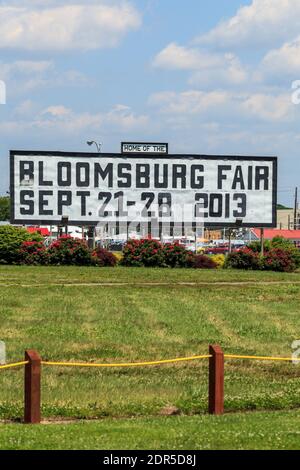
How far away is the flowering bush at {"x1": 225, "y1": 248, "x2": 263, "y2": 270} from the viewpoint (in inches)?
1683

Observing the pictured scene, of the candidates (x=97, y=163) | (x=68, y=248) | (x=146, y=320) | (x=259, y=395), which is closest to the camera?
(x=259, y=395)

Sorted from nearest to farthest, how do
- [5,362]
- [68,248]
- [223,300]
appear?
[5,362] < [223,300] < [68,248]

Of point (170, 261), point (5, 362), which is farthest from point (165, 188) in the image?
point (5, 362)

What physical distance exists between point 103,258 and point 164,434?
30.6 m

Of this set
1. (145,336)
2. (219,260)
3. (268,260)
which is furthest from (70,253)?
(145,336)

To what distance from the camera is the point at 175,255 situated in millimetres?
42156

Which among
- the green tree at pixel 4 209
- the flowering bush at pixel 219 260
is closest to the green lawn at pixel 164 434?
the flowering bush at pixel 219 260

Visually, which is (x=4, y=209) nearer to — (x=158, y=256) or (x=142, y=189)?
(x=142, y=189)

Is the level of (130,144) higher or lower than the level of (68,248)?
higher

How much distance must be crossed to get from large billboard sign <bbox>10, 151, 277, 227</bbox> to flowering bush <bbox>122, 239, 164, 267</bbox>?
5.06 meters

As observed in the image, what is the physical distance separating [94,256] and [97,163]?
7.12 meters

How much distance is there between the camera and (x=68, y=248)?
41562 millimetres

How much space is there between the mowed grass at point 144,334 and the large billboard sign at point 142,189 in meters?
10.1
